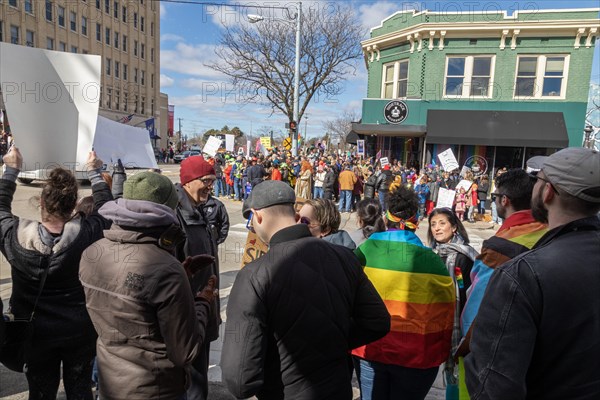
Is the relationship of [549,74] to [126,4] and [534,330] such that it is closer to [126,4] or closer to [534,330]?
[534,330]

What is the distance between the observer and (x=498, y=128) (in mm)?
17328

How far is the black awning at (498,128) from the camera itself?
16750 millimetres

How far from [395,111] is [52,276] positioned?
711 inches

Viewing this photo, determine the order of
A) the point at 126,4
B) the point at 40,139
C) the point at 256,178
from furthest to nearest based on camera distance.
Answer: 1. the point at 126,4
2. the point at 256,178
3. the point at 40,139

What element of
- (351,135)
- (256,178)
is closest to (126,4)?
(351,135)

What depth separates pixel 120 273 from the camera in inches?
72.9

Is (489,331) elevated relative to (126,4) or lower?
lower

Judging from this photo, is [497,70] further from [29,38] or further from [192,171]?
[29,38]

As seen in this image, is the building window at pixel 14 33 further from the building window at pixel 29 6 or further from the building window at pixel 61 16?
the building window at pixel 61 16

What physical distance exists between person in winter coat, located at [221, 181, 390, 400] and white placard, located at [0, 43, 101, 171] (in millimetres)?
1655

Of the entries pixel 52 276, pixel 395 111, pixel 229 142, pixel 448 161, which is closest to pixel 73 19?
pixel 229 142

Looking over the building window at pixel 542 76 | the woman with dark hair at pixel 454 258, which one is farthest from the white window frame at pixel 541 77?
the woman with dark hair at pixel 454 258

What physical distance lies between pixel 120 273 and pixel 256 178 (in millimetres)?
11817

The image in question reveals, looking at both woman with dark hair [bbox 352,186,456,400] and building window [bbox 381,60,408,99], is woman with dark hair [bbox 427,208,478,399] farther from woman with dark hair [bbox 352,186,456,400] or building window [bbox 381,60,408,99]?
building window [bbox 381,60,408,99]
